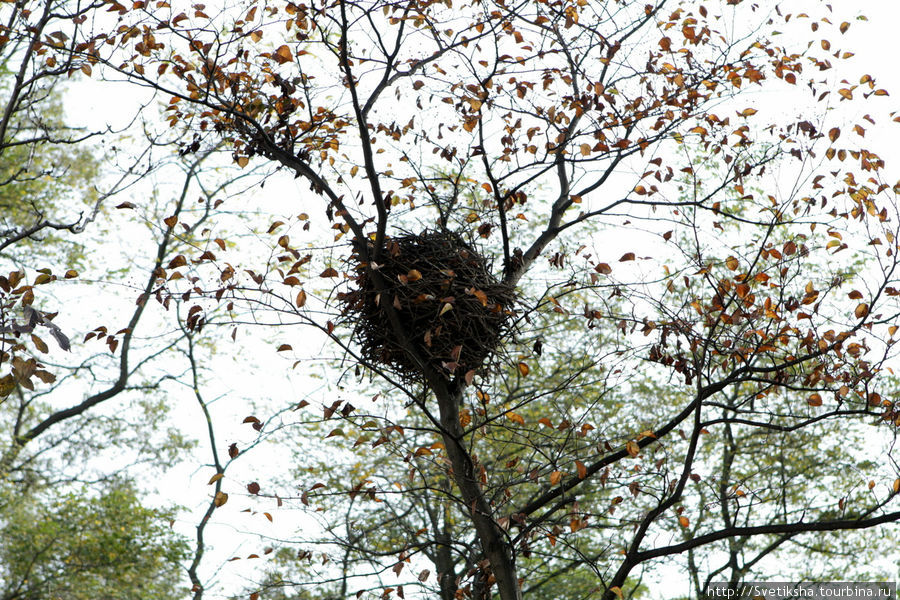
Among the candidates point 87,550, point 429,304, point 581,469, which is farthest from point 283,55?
point 87,550

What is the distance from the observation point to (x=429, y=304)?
4262mm

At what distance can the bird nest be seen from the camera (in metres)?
4.19

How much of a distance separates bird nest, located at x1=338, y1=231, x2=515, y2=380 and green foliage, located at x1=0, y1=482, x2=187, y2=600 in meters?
9.02

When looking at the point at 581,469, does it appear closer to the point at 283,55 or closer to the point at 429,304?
the point at 429,304

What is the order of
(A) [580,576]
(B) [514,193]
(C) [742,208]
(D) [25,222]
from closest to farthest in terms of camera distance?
(B) [514,193]
(A) [580,576]
(C) [742,208]
(D) [25,222]

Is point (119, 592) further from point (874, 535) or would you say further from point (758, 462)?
point (874, 535)

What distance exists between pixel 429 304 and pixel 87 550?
400 inches

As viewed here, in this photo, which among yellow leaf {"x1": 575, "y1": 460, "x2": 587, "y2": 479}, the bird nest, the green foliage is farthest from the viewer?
the green foliage

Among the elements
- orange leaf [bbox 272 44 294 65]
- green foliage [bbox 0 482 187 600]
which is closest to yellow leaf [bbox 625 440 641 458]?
orange leaf [bbox 272 44 294 65]

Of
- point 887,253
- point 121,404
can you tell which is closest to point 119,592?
point 121,404

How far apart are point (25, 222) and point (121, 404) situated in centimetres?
319

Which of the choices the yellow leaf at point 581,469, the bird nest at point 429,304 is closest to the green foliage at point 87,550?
the bird nest at point 429,304

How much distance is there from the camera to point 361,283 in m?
4.47

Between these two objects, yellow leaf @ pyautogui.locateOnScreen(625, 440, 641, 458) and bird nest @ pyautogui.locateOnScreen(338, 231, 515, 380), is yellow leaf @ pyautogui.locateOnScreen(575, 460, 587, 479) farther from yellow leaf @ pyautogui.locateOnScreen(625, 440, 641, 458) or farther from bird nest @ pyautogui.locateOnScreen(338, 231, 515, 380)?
bird nest @ pyautogui.locateOnScreen(338, 231, 515, 380)
